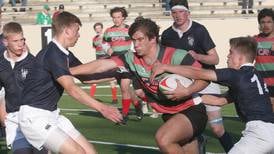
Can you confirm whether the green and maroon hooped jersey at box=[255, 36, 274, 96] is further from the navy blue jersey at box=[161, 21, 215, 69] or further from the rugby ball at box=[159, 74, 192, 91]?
the rugby ball at box=[159, 74, 192, 91]

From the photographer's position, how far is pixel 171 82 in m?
7.06

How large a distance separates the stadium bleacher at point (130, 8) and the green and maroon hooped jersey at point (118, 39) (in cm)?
1276

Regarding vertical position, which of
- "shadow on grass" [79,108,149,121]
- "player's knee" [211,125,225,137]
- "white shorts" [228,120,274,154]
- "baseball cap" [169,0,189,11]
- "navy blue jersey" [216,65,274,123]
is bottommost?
"shadow on grass" [79,108,149,121]

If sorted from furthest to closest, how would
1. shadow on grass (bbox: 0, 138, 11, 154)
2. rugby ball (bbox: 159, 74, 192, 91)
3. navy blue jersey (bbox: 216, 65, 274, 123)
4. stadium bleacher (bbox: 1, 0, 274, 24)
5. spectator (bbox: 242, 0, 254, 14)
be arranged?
stadium bleacher (bbox: 1, 0, 274, 24) → spectator (bbox: 242, 0, 254, 14) → shadow on grass (bbox: 0, 138, 11, 154) → rugby ball (bbox: 159, 74, 192, 91) → navy blue jersey (bbox: 216, 65, 274, 123)

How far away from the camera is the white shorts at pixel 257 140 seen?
655 cm

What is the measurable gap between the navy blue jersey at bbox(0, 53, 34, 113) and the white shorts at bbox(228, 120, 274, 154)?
261 centimetres

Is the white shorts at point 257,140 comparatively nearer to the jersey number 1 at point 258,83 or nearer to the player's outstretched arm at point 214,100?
the jersey number 1 at point 258,83

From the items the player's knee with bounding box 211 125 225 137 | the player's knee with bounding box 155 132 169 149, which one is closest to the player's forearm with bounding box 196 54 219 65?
the player's knee with bounding box 211 125 225 137

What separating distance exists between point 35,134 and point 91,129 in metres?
5.45

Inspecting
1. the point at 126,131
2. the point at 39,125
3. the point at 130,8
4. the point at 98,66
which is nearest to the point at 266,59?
the point at 126,131

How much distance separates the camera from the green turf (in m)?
10.2

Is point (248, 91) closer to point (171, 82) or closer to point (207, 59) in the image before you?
point (171, 82)

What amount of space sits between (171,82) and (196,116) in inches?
20.8

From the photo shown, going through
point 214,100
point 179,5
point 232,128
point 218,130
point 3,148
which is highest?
point 179,5
